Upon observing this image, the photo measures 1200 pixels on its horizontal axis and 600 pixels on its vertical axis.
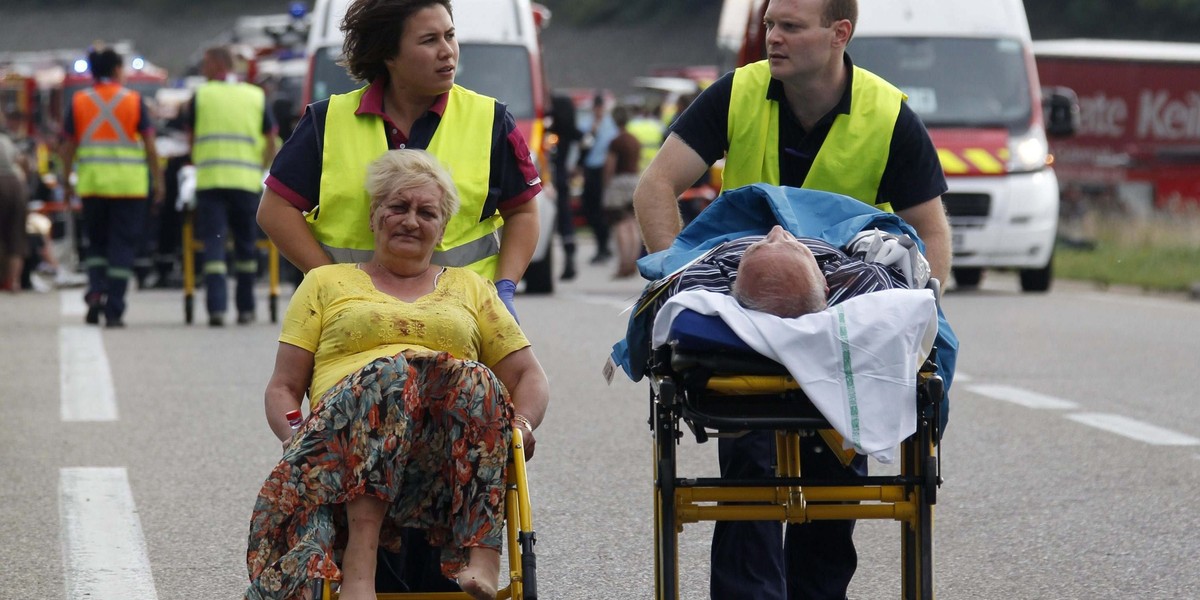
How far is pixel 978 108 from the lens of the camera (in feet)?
61.1

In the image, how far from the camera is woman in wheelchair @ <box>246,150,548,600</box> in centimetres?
450

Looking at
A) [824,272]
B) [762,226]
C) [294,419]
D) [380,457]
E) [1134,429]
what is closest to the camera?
[380,457]

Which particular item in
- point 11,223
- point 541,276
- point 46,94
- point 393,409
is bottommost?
point 541,276

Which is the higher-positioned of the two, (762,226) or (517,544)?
(762,226)

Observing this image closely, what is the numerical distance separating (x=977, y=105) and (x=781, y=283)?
14627 millimetres

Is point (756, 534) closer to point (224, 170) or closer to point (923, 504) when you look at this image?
point (923, 504)

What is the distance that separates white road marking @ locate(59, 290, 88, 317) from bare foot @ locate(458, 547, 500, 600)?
12.7 meters

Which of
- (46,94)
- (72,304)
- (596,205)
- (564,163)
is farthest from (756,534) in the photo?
(46,94)

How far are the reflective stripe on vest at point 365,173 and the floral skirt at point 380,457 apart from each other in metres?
0.62

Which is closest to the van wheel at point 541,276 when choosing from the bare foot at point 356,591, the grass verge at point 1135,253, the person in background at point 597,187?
the grass verge at point 1135,253

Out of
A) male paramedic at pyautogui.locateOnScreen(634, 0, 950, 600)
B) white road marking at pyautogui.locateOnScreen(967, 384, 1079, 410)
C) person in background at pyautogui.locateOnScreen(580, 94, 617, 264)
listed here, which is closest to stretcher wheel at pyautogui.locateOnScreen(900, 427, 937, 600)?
male paramedic at pyautogui.locateOnScreen(634, 0, 950, 600)

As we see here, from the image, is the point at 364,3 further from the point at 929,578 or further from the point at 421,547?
the point at 929,578

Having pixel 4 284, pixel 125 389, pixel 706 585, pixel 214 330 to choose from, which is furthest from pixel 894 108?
pixel 4 284

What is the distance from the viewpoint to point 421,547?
4973 millimetres
